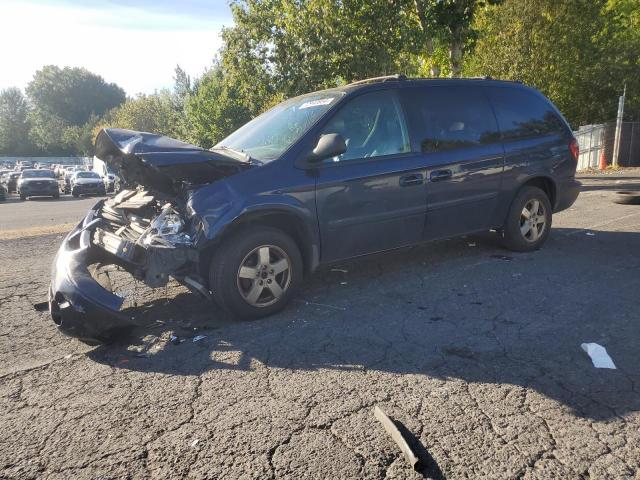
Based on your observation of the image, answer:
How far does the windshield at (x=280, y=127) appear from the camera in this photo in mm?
4446

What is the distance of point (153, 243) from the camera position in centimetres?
383

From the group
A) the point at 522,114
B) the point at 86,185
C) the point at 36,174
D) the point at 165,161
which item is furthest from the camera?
the point at 86,185

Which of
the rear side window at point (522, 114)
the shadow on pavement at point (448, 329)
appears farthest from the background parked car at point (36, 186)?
the rear side window at point (522, 114)

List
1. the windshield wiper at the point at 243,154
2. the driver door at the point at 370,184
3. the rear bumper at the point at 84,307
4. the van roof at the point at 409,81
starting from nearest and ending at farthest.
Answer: the rear bumper at the point at 84,307
the windshield wiper at the point at 243,154
the driver door at the point at 370,184
the van roof at the point at 409,81

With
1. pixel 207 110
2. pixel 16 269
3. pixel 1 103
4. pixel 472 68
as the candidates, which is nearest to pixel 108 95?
pixel 1 103

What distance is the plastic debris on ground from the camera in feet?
10.4

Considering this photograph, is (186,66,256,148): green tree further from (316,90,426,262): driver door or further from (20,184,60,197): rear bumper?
(316,90,426,262): driver door

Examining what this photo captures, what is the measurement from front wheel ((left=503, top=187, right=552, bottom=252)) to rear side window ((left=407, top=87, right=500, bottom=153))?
836 millimetres

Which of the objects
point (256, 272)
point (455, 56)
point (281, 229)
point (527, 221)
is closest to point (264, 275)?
point (256, 272)

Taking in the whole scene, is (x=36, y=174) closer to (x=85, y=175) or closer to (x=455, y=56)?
(x=85, y=175)

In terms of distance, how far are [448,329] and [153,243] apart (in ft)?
7.78

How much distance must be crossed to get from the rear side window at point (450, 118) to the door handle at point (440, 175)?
23cm

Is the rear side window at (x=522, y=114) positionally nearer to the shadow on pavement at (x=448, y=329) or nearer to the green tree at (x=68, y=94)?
the shadow on pavement at (x=448, y=329)

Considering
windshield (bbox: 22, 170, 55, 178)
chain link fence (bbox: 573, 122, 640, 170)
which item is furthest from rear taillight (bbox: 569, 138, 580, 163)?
windshield (bbox: 22, 170, 55, 178)
